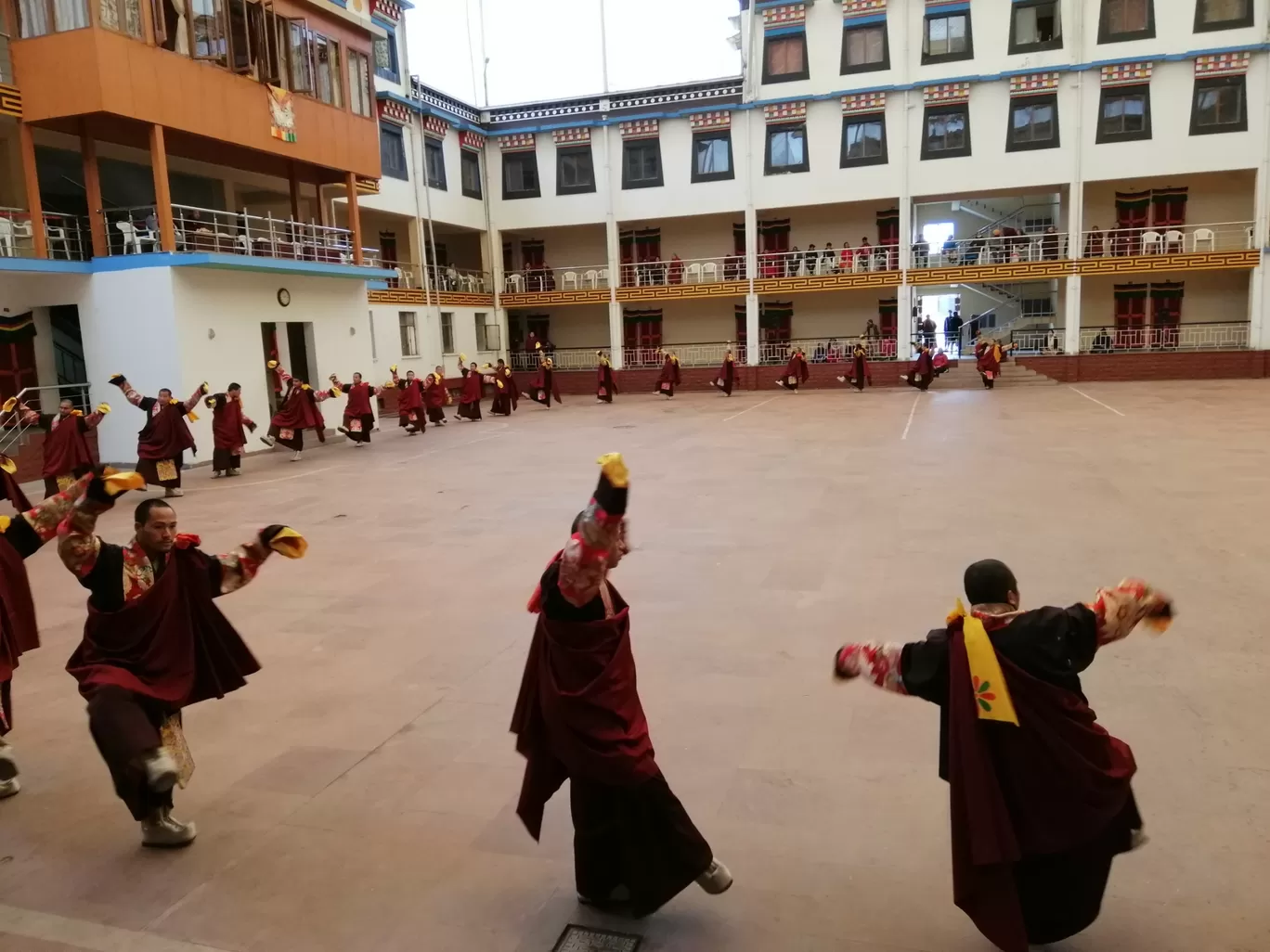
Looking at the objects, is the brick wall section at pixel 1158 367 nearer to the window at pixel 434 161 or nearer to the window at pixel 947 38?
the window at pixel 947 38

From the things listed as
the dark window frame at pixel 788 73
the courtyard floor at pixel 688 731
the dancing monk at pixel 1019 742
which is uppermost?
the dark window frame at pixel 788 73

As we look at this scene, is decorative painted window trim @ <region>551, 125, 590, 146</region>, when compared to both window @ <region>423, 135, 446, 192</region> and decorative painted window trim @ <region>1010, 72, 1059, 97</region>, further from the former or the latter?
decorative painted window trim @ <region>1010, 72, 1059, 97</region>

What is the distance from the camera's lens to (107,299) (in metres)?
16.1

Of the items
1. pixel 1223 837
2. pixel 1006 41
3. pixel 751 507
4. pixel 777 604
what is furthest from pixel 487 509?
pixel 1006 41

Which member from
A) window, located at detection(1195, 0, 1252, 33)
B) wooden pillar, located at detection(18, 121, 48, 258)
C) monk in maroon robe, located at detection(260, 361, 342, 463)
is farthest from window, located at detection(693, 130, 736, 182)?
wooden pillar, located at detection(18, 121, 48, 258)

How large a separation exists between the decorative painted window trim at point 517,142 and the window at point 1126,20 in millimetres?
16993

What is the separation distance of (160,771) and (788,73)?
2887 centimetres

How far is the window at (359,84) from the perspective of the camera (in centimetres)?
2020

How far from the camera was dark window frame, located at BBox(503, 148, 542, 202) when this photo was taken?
100 feet

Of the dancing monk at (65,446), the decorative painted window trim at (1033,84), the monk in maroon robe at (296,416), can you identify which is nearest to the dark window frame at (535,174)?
the decorative painted window trim at (1033,84)

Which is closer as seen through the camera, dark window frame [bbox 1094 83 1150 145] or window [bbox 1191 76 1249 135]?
window [bbox 1191 76 1249 135]

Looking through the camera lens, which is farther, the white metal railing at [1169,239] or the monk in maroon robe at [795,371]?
the monk in maroon robe at [795,371]

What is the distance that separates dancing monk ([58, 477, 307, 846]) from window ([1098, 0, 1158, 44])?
95.2ft

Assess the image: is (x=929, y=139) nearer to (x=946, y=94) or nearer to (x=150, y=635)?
(x=946, y=94)
